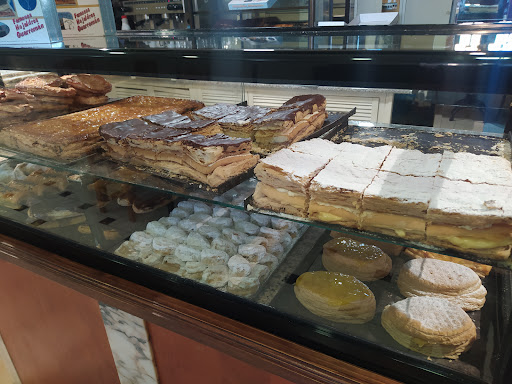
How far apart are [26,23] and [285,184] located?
1.63 m

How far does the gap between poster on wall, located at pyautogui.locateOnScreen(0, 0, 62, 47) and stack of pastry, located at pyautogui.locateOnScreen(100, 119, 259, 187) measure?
1.98 ft

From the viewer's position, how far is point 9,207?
2.34 metres

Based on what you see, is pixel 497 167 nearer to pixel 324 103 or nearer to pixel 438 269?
pixel 438 269

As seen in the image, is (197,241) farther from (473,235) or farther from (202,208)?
A: (473,235)

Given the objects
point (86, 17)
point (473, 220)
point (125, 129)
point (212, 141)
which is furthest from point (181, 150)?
point (86, 17)

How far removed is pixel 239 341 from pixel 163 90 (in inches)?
76.1

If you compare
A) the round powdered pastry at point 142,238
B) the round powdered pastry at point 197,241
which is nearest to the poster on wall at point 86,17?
the round powdered pastry at point 142,238

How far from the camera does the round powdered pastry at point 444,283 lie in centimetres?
133

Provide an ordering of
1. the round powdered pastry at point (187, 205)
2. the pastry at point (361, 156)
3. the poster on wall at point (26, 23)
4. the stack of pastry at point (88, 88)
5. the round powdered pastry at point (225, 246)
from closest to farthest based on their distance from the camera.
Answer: the pastry at point (361, 156), the round powdered pastry at point (225, 246), the poster on wall at point (26, 23), the round powdered pastry at point (187, 205), the stack of pastry at point (88, 88)

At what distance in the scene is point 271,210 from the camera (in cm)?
123

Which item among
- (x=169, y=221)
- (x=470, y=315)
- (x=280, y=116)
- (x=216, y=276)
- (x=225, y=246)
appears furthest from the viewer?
(x=169, y=221)

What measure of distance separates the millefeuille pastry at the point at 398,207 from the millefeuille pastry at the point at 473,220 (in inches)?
1.0

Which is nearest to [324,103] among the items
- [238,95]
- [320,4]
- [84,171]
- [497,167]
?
[238,95]

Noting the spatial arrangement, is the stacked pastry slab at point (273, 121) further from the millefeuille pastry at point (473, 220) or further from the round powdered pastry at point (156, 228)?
the millefeuille pastry at point (473, 220)
